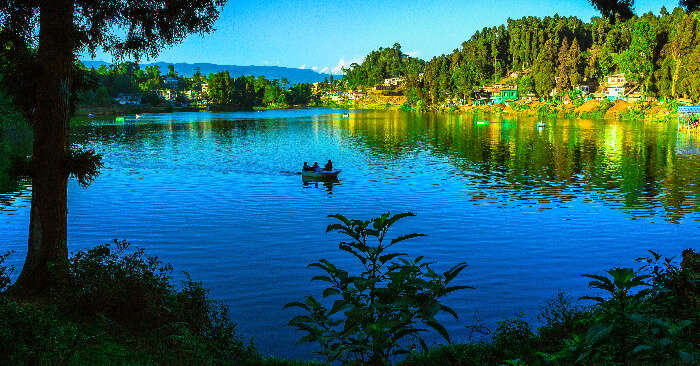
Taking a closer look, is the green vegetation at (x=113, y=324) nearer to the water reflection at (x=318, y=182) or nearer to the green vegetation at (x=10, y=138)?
the water reflection at (x=318, y=182)

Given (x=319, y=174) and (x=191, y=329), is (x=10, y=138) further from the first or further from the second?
(x=191, y=329)

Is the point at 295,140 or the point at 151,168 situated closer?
the point at 151,168

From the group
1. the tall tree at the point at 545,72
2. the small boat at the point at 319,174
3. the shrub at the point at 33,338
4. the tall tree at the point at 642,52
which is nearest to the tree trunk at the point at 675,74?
the tall tree at the point at 642,52

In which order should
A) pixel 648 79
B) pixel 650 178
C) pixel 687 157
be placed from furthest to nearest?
pixel 648 79 → pixel 687 157 → pixel 650 178

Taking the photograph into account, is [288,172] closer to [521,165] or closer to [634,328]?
[521,165]

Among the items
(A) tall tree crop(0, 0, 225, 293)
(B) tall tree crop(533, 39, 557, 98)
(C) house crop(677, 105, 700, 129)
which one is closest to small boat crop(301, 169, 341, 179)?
(A) tall tree crop(0, 0, 225, 293)

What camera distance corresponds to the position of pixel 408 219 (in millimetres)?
34531

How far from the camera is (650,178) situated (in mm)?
48938

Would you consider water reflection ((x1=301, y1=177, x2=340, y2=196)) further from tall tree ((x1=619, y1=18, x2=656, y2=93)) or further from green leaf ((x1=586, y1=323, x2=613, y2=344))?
tall tree ((x1=619, y1=18, x2=656, y2=93))

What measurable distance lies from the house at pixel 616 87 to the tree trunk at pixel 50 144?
181 meters

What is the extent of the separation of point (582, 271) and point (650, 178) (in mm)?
31740

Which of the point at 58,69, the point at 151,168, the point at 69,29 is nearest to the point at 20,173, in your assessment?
the point at 58,69

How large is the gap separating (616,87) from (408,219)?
535 feet

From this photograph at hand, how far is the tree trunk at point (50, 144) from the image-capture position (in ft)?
46.7
